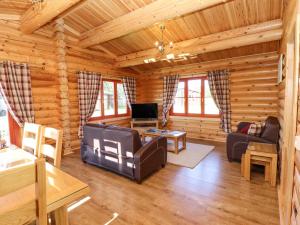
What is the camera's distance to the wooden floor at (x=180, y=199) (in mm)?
2031

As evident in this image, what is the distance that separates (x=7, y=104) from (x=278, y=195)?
16.3ft

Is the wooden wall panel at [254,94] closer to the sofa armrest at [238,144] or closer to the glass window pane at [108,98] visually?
the sofa armrest at [238,144]

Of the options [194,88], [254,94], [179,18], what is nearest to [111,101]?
[194,88]

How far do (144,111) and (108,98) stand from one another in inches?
52.4

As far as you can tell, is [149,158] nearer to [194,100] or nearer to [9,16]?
[194,100]

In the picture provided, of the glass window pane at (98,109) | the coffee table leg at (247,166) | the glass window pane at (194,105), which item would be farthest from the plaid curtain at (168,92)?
the coffee table leg at (247,166)

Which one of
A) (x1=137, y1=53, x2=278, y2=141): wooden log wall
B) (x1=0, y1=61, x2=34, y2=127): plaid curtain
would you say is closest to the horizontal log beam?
(x1=137, y1=53, x2=278, y2=141): wooden log wall

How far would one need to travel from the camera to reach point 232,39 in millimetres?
3770

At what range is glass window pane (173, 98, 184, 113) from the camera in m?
6.27

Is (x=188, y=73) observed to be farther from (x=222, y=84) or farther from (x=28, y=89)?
(x=28, y=89)

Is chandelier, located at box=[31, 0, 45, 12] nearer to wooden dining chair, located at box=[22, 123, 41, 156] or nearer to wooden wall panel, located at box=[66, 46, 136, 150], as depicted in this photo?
wooden wall panel, located at box=[66, 46, 136, 150]

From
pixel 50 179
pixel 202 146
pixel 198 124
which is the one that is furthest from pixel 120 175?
pixel 198 124

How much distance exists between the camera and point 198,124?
5.83 meters

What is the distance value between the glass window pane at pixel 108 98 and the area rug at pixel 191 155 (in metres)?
2.73
